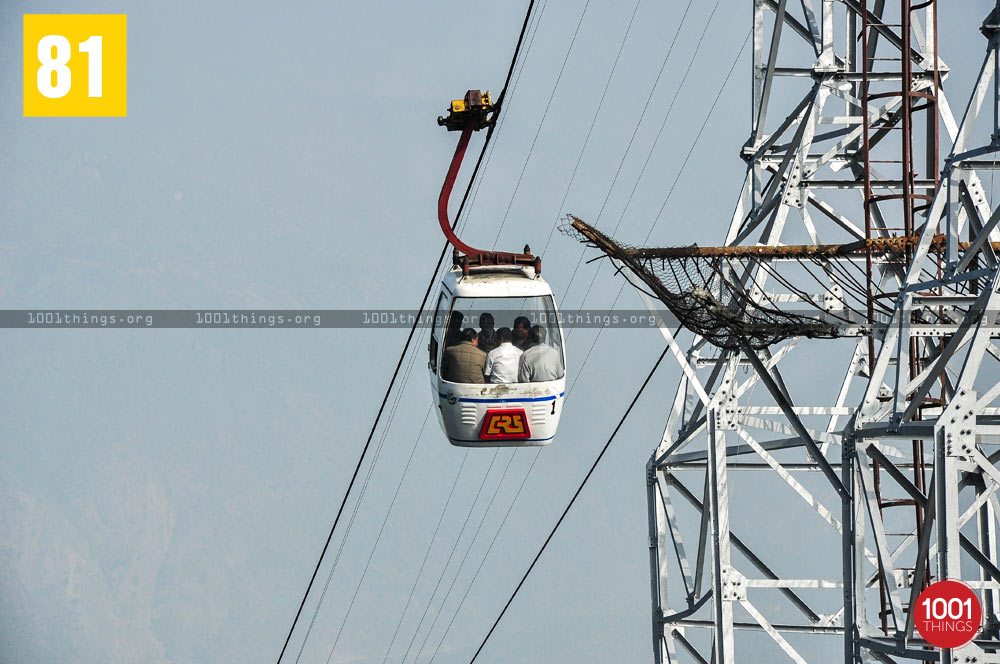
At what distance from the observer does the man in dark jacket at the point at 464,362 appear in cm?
1859

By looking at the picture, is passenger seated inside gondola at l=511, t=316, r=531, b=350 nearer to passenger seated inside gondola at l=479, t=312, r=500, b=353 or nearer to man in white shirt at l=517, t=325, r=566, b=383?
man in white shirt at l=517, t=325, r=566, b=383

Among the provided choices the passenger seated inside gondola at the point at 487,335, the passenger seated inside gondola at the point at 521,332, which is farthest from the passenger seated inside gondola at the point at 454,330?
the passenger seated inside gondola at the point at 521,332

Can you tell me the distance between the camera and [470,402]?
1870cm

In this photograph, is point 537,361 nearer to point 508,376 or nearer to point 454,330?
point 508,376

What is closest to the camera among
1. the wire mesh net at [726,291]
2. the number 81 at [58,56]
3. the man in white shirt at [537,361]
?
the wire mesh net at [726,291]

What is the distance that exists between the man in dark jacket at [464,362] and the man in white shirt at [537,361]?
530 mm

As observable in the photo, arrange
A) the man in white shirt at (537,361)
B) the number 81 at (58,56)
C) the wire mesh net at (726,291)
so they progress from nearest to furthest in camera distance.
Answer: the wire mesh net at (726,291) < the man in white shirt at (537,361) < the number 81 at (58,56)

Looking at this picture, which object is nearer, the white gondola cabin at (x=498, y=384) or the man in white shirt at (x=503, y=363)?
the white gondola cabin at (x=498, y=384)

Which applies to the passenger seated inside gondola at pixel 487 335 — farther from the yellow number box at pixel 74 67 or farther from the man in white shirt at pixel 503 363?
the yellow number box at pixel 74 67

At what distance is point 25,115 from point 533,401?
74.8 meters

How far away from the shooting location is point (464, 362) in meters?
18.6

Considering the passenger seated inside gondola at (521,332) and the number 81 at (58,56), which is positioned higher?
the number 81 at (58,56)

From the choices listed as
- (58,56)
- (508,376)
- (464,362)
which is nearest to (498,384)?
(508,376)

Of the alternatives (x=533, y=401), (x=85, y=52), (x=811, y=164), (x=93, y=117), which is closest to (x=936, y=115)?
(x=811, y=164)
